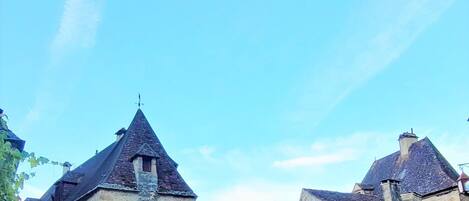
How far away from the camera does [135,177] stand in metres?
20.1

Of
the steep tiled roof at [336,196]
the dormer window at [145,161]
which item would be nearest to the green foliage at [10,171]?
the dormer window at [145,161]

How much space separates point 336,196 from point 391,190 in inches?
111

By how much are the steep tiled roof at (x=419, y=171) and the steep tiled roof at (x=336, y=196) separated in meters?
1.82

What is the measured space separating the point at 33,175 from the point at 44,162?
19 cm

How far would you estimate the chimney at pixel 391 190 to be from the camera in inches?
1011

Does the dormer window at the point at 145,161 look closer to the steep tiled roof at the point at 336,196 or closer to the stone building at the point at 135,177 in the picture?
the stone building at the point at 135,177

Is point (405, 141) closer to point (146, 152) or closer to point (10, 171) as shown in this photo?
point (146, 152)

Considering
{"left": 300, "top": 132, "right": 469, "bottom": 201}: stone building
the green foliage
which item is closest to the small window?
{"left": 300, "top": 132, "right": 469, "bottom": 201}: stone building

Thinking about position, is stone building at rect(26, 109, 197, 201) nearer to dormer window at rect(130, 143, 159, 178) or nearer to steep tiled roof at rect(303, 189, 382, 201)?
dormer window at rect(130, 143, 159, 178)

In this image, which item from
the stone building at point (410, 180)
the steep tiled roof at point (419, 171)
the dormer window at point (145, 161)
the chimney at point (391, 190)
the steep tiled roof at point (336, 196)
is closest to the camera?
the dormer window at point (145, 161)

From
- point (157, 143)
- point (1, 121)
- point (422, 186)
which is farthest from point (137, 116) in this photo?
point (1, 121)

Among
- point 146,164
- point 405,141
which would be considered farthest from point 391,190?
point 146,164

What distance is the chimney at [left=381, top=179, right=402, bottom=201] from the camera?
2569 centimetres

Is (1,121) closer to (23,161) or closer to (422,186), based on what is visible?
(23,161)
